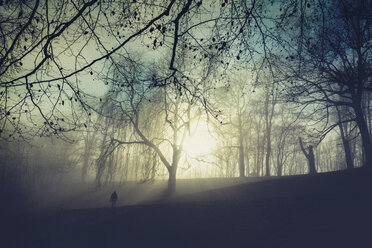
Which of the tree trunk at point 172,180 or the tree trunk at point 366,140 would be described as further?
the tree trunk at point 172,180

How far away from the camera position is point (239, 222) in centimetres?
608

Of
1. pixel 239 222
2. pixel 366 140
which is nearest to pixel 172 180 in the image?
pixel 239 222

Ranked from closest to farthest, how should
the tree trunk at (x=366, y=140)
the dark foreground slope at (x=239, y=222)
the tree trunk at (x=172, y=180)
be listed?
1. the dark foreground slope at (x=239, y=222)
2. the tree trunk at (x=366, y=140)
3. the tree trunk at (x=172, y=180)

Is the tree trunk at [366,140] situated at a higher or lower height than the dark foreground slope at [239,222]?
higher

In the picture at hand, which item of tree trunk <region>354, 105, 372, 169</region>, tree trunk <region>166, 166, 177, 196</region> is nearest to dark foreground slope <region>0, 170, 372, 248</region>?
tree trunk <region>354, 105, 372, 169</region>

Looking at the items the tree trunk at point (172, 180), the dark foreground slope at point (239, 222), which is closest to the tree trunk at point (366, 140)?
the dark foreground slope at point (239, 222)

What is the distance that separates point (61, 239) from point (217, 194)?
22.8 feet

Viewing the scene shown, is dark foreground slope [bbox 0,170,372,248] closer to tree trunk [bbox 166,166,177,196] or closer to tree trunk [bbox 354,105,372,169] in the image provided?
tree trunk [bbox 354,105,372,169]

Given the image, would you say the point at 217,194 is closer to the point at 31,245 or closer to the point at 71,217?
the point at 71,217

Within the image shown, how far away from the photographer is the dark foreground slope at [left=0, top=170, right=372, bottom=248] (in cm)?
484

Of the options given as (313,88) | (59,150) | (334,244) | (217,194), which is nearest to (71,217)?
(217,194)

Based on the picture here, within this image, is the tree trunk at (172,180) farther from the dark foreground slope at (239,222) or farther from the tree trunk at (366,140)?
the tree trunk at (366,140)

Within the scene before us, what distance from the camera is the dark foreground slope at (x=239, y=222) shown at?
15.9 ft

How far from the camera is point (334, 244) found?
13.8 feet
